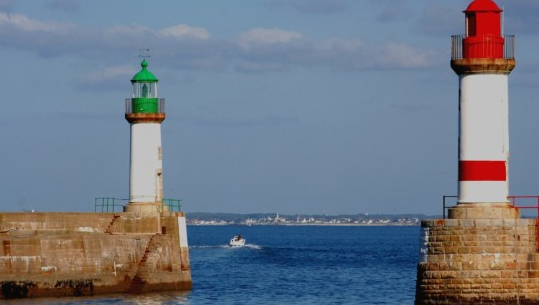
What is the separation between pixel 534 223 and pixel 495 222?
0.92m

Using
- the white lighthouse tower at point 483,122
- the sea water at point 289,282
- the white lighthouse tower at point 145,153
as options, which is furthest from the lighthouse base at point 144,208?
the white lighthouse tower at point 483,122

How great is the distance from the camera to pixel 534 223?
92.5 feet

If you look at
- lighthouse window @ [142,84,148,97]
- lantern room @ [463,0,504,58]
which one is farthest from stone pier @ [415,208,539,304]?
lighthouse window @ [142,84,148,97]

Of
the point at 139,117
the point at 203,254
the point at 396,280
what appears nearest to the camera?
the point at 139,117

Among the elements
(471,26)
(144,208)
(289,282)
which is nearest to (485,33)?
(471,26)

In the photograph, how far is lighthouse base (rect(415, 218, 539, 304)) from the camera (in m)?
27.8

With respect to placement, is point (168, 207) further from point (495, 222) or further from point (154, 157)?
point (495, 222)

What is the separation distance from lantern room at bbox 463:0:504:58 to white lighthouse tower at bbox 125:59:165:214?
676 inches

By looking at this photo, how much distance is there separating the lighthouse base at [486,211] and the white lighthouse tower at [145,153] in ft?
55.2

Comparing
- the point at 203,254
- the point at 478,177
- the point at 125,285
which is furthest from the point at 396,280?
the point at 203,254

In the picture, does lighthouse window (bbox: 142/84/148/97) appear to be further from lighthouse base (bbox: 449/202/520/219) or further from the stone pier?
the stone pier

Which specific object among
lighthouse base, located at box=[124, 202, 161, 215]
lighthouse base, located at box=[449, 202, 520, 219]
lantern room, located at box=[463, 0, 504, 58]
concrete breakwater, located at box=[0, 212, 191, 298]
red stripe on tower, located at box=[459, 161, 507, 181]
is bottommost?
concrete breakwater, located at box=[0, 212, 191, 298]

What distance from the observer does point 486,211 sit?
28.2 metres

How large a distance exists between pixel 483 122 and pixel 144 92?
60.8 ft
